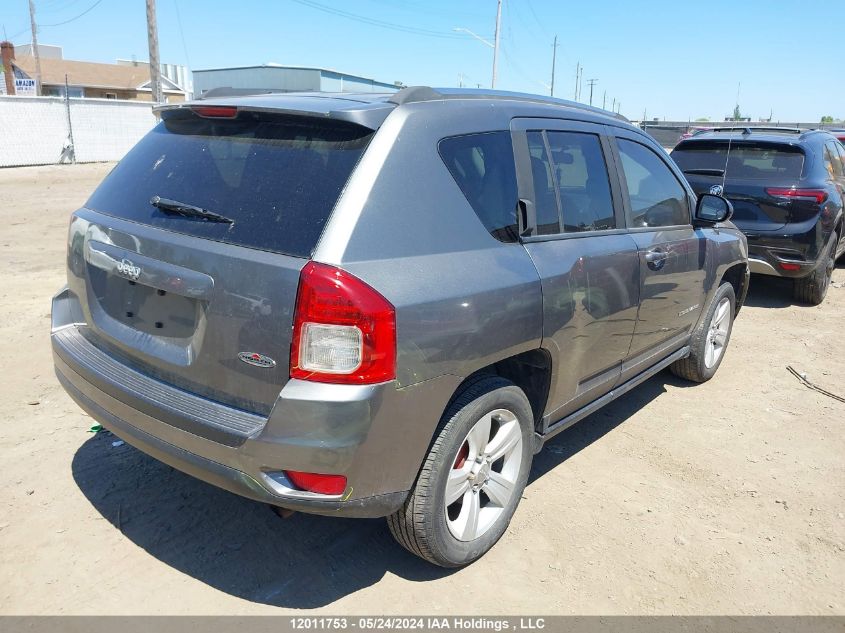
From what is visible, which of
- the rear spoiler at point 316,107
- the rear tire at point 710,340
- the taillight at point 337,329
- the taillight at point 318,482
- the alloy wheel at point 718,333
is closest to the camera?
the taillight at point 337,329

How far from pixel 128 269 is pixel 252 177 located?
0.62 m

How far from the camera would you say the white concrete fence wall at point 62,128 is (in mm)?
20312

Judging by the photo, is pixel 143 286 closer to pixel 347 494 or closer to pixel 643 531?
pixel 347 494

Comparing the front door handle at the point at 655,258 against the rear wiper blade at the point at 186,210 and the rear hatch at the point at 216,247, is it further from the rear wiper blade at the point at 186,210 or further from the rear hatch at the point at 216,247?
the rear wiper blade at the point at 186,210

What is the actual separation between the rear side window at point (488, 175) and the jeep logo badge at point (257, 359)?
3.39ft

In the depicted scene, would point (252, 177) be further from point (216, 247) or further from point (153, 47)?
point (153, 47)

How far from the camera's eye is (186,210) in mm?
2541

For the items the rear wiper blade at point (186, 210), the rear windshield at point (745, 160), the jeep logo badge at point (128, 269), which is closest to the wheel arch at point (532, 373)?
the rear wiper blade at point (186, 210)

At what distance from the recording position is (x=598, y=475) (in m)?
3.78

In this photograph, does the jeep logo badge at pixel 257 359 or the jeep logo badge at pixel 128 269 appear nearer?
the jeep logo badge at pixel 257 359

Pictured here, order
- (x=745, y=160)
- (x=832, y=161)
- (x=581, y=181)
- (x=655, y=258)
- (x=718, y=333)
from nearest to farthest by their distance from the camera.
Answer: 1. (x=581, y=181)
2. (x=655, y=258)
3. (x=718, y=333)
4. (x=745, y=160)
5. (x=832, y=161)

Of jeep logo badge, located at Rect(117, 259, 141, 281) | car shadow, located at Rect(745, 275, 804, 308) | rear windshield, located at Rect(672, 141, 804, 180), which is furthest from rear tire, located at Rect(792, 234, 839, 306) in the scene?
jeep logo badge, located at Rect(117, 259, 141, 281)

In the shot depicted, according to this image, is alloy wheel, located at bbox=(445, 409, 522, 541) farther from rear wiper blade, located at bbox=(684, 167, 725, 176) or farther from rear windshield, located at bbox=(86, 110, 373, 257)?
rear wiper blade, located at bbox=(684, 167, 725, 176)

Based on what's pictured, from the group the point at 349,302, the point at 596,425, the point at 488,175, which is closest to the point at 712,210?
the point at 596,425
